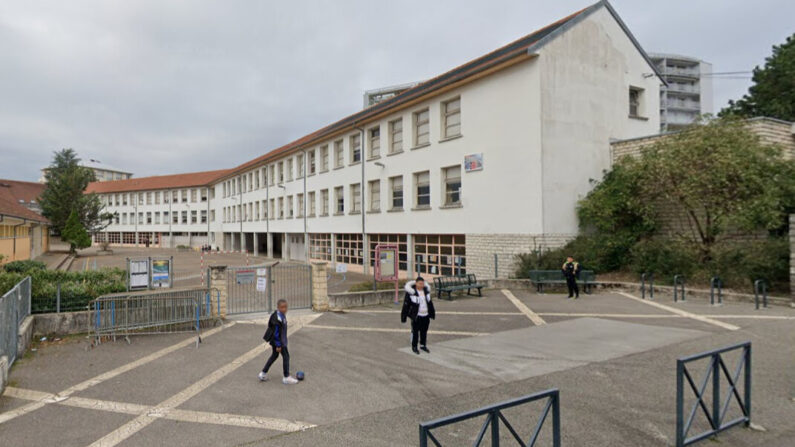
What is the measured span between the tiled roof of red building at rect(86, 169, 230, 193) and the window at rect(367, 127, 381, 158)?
3850 centimetres

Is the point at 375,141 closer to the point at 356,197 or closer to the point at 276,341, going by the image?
the point at 356,197

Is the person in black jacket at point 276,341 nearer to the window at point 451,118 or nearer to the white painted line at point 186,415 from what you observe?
the white painted line at point 186,415

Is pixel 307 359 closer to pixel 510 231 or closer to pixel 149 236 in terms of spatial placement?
pixel 510 231

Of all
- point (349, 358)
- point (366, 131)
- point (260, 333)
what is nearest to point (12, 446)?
point (349, 358)

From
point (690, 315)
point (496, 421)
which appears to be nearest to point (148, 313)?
point (496, 421)

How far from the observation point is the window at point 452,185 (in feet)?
70.4

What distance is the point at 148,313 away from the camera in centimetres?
1028

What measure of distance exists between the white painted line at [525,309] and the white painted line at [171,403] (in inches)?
264

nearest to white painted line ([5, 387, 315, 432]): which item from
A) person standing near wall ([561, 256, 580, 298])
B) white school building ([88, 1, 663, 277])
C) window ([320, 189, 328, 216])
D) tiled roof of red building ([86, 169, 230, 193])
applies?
person standing near wall ([561, 256, 580, 298])

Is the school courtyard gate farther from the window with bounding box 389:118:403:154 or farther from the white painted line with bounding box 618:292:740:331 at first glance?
the window with bounding box 389:118:403:154

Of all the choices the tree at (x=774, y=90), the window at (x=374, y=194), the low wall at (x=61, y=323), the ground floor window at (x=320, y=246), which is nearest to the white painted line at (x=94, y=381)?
the low wall at (x=61, y=323)

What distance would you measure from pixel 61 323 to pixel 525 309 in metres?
12.0

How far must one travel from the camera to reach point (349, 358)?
8.41 m

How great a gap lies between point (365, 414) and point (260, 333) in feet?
18.7
